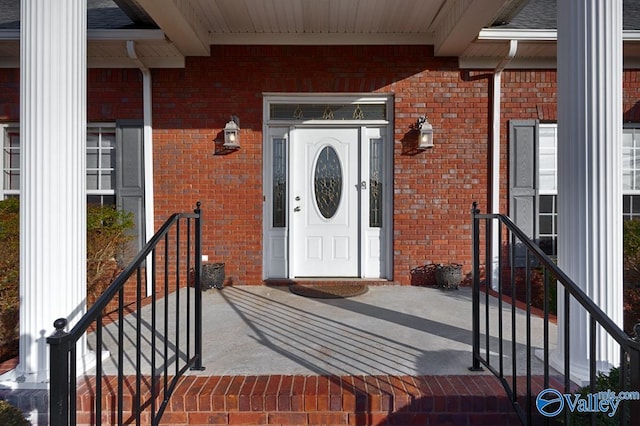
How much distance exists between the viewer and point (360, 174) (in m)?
4.80

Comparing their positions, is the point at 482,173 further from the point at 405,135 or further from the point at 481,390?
the point at 481,390

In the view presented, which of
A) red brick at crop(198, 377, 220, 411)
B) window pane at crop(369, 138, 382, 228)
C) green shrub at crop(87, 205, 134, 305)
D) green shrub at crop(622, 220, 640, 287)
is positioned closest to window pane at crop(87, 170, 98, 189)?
green shrub at crop(87, 205, 134, 305)

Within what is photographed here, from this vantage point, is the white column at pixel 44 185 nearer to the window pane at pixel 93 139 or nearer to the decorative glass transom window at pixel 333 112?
the decorative glass transom window at pixel 333 112

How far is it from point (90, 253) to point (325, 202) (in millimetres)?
2694

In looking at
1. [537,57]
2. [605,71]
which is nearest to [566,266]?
[605,71]

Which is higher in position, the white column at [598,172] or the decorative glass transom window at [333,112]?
the decorative glass transom window at [333,112]

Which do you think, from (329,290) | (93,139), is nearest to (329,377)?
(329,290)

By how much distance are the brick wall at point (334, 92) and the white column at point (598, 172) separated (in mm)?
2510

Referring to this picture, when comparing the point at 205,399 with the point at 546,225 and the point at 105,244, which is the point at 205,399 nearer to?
the point at 105,244

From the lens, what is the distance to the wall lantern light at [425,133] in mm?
4500

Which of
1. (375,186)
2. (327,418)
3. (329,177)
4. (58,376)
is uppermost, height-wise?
(329,177)

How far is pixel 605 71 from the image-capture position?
2.12 m

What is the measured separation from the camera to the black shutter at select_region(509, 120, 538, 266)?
465cm

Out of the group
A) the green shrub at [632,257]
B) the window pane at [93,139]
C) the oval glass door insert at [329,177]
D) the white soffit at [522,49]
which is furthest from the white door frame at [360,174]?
the green shrub at [632,257]
